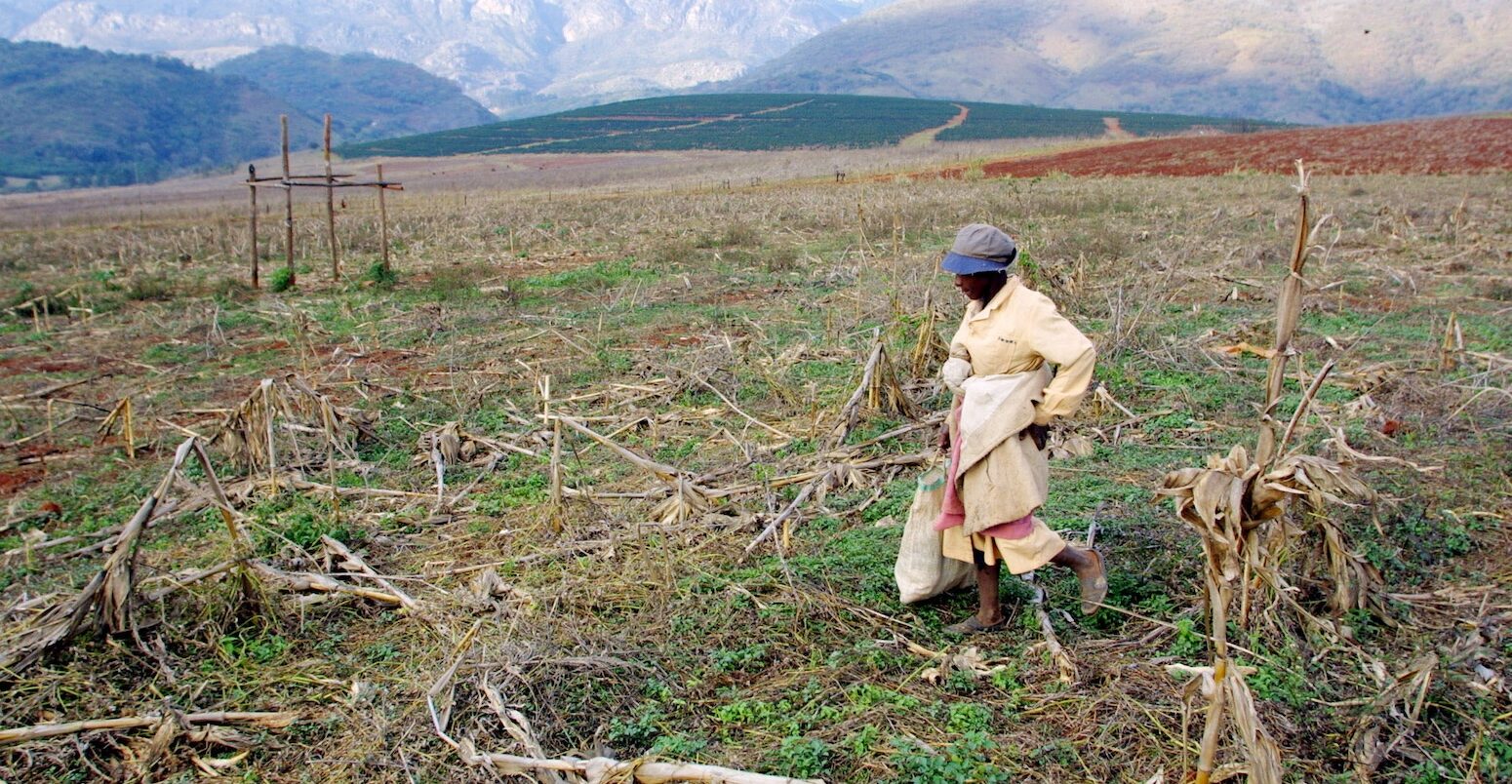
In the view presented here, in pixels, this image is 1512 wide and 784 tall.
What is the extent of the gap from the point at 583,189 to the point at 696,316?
29.4 metres

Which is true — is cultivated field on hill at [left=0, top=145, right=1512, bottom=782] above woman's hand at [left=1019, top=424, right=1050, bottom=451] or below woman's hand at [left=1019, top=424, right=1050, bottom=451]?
below

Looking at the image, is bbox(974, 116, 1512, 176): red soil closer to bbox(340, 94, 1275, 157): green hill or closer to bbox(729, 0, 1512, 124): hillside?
bbox(340, 94, 1275, 157): green hill

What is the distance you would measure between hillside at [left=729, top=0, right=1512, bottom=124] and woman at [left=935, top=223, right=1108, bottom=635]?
4711 inches

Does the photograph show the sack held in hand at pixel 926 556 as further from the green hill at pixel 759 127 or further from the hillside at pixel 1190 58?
the hillside at pixel 1190 58

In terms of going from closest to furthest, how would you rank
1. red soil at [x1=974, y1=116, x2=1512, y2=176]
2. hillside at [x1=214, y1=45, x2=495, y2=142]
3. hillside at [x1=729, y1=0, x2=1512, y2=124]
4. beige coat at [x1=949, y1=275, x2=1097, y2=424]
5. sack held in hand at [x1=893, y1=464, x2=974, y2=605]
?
beige coat at [x1=949, y1=275, x2=1097, y2=424] < sack held in hand at [x1=893, y1=464, x2=974, y2=605] < red soil at [x1=974, y1=116, x2=1512, y2=176] < hillside at [x1=729, y1=0, x2=1512, y2=124] < hillside at [x1=214, y1=45, x2=495, y2=142]

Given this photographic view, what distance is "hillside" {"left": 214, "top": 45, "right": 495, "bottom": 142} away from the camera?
128 meters

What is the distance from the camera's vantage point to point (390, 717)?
3.05 metres

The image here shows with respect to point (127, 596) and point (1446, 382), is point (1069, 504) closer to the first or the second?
point (1446, 382)

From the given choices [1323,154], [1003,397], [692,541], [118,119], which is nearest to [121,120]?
[118,119]

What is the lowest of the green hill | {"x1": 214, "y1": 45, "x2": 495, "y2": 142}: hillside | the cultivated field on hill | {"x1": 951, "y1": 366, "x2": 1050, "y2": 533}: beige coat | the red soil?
the cultivated field on hill

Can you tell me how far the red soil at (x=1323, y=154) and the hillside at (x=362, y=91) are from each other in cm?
10934

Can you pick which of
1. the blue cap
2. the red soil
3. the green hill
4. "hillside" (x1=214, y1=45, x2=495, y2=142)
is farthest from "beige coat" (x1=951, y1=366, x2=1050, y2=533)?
"hillside" (x1=214, y1=45, x2=495, y2=142)

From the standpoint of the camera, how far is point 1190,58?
138 meters

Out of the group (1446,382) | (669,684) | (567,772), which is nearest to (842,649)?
(669,684)
